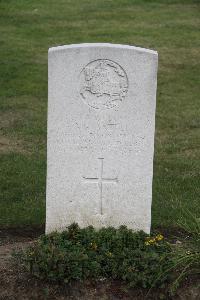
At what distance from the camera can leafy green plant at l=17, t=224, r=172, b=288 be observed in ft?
17.5

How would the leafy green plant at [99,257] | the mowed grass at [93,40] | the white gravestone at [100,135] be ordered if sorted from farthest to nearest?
the mowed grass at [93,40], the white gravestone at [100,135], the leafy green plant at [99,257]

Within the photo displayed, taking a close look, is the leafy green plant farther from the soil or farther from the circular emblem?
the circular emblem

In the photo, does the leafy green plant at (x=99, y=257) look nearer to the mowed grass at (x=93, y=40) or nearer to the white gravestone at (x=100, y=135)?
the white gravestone at (x=100, y=135)

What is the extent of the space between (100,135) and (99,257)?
3.13ft

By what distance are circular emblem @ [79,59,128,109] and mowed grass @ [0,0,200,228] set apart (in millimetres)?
1695

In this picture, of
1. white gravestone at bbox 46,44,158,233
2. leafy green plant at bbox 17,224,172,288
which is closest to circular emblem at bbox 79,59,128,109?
white gravestone at bbox 46,44,158,233

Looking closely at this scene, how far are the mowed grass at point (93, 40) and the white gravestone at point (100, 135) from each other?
111 cm

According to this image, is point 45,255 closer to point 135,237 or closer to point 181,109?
point 135,237

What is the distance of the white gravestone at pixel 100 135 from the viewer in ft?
18.4

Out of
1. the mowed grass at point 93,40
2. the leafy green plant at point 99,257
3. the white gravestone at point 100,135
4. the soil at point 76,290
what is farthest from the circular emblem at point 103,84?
the mowed grass at point 93,40

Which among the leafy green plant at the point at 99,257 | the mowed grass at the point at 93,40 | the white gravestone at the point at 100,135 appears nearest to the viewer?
the leafy green plant at the point at 99,257

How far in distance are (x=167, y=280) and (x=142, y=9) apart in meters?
14.5

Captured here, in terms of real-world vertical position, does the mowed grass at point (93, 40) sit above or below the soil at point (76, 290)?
above

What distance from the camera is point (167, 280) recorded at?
214 inches
